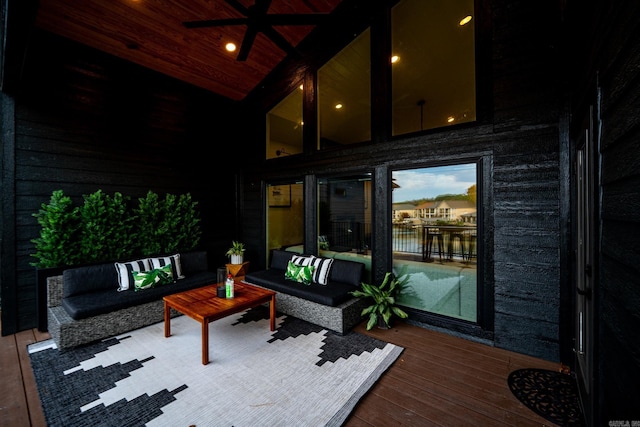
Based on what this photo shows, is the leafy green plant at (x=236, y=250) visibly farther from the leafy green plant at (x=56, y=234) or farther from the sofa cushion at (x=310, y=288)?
the leafy green plant at (x=56, y=234)

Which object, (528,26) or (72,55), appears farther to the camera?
(72,55)

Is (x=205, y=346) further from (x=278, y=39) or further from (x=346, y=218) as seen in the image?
(x=278, y=39)

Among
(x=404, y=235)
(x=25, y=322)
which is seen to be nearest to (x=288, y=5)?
(x=404, y=235)

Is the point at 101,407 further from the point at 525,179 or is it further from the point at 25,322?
the point at 525,179

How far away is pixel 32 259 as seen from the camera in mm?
3486

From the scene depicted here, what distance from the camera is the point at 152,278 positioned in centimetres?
362

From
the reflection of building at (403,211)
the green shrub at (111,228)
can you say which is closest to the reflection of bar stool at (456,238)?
the reflection of building at (403,211)

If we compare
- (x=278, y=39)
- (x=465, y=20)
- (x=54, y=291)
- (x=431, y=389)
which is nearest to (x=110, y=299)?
(x=54, y=291)

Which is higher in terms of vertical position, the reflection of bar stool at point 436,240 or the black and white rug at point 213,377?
the reflection of bar stool at point 436,240

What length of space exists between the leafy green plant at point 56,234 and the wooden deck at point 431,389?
100 centimetres

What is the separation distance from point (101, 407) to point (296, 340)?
5.68ft

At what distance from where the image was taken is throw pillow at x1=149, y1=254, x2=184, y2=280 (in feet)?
12.7

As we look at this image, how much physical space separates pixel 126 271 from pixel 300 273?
7.96 feet

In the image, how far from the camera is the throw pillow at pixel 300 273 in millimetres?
3832
